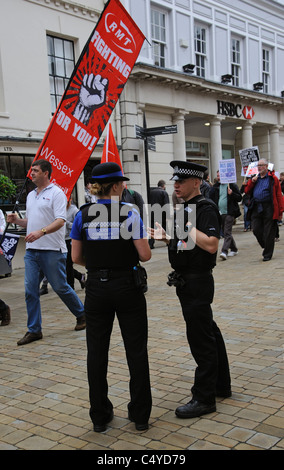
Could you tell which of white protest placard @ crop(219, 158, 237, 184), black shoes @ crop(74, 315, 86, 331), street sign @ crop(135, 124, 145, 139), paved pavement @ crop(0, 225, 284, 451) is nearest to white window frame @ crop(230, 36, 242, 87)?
street sign @ crop(135, 124, 145, 139)

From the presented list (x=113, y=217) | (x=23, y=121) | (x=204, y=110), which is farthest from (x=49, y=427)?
(x=204, y=110)

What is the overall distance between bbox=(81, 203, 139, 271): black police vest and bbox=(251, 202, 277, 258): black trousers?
7.20 meters

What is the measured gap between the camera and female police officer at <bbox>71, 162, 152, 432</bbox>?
10.3ft

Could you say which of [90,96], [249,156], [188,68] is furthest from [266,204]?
[188,68]

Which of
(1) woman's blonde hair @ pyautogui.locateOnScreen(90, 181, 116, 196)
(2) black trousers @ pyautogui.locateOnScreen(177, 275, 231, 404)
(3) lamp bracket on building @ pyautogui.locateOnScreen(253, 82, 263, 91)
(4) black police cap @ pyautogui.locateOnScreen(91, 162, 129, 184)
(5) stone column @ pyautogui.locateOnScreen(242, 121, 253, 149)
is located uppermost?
(3) lamp bracket on building @ pyautogui.locateOnScreen(253, 82, 263, 91)

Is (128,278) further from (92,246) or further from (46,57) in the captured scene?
(46,57)

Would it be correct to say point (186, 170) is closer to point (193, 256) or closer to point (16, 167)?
point (193, 256)

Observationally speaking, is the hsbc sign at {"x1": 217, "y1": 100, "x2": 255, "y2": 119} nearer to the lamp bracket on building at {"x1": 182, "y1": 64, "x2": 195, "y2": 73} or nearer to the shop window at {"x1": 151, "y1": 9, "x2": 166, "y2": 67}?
the lamp bracket on building at {"x1": 182, "y1": 64, "x2": 195, "y2": 73}

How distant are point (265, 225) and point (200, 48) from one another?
11.8 meters

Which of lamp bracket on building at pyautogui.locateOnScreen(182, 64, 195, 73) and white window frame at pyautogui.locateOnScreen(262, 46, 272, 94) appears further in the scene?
white window frame at pyautogui.locateOnScreen(262, 46, 272, 94)

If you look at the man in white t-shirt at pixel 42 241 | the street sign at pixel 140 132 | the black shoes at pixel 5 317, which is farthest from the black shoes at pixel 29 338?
the street sign at pixel 140 132

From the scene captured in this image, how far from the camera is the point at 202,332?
3.32 m

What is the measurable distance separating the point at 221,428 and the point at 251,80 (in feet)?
69.7

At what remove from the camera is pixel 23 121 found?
12.2 m
